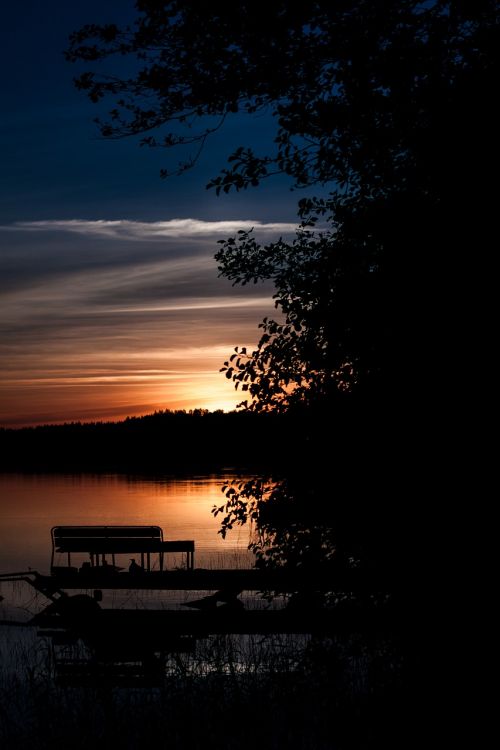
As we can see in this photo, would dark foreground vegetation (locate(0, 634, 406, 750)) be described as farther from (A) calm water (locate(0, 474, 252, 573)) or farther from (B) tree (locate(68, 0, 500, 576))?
(A) calm water (locate(0, 474, 252, 573))

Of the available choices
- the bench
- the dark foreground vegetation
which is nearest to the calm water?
the bench

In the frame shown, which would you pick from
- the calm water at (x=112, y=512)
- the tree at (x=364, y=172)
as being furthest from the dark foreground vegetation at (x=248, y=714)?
the calm water at (x=112, y=512)

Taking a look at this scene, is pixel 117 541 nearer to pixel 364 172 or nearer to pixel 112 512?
pixel 364 172

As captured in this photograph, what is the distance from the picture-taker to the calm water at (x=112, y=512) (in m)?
36.1

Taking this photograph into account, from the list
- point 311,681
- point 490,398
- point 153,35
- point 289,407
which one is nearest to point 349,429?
point 289,407

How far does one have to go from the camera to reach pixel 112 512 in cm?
6088

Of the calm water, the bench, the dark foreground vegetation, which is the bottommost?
the calm water

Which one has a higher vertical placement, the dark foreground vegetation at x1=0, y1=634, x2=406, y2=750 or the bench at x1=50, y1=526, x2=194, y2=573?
the bench at x1=50, y1=526, x2=194, y2=573

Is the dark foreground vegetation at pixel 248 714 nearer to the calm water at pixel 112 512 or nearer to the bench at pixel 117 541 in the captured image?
the bench at pixel 117 541

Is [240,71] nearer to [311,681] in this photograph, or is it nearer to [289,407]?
[289,407]

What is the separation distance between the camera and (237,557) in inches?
1204

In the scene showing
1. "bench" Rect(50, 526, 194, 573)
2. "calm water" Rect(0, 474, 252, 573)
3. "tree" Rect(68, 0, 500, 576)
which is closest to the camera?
"tree" Rect(68, 0, 500, 576)

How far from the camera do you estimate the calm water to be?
3612 centimetres

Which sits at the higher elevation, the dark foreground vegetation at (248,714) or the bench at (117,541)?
the bench at (117,541)
